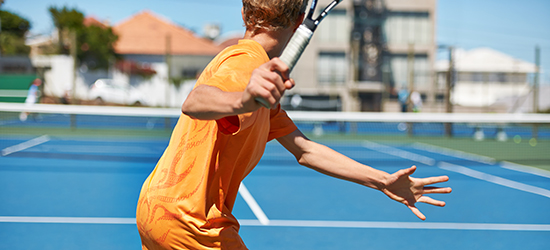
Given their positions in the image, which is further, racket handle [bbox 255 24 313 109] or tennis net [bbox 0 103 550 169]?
tennis net [bbox 0 103 550 169]

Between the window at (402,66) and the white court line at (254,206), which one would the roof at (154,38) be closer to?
the window at (402,66)

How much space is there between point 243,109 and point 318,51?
29898 millimetres

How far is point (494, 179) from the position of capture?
846 cm

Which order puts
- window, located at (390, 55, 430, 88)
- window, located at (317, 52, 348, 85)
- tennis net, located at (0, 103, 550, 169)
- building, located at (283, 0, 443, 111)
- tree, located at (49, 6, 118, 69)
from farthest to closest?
window, located at (390, 55, 430, 88)
tree, located at (49, 6, 118, 69)
building, located at (283, 0, 443, 111)
window, located at (317, 52, 348, 85)
tennis net, located at (0, 103, 550, 169)

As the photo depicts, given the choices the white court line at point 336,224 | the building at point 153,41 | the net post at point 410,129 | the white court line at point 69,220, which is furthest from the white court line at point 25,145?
the building at point 153,41

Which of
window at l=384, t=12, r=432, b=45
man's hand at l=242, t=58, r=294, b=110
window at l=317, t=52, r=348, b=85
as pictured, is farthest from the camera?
window at l=384, t=12, r=432, b=45

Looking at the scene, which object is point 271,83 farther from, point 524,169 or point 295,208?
point 524,169

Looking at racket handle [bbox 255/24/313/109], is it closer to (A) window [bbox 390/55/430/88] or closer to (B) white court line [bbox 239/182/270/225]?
(B) white court line [bbox 239/182/270/225]

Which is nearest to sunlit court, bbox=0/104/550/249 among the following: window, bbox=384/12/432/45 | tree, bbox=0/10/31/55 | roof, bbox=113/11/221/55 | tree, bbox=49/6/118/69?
tree, bbox=49/6/118/69

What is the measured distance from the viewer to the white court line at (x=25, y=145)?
10.4 meters

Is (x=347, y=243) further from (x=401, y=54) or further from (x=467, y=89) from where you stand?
(x=467, y=89)

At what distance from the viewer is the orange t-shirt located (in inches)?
59.5

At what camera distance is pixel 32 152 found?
34.7 ft

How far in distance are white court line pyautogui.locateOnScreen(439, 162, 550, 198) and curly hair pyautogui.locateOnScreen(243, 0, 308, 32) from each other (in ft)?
22.5
